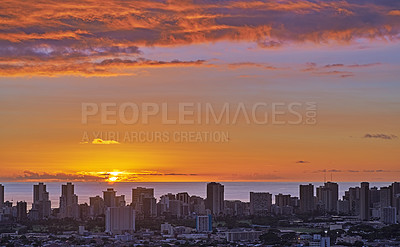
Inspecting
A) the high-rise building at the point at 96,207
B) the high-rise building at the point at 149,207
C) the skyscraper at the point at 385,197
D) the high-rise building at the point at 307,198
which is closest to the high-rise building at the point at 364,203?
the skyscraper at the point at 385,197

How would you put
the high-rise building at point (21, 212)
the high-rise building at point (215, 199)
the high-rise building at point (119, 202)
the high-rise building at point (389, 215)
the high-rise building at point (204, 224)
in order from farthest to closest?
the high-rise building at point (215, 199) < the high-rise building at point (119, 202) < the high-rise building at point (21, 212) < the high-rise building at point (389, 215) < the high-rise building at point (204, 224)

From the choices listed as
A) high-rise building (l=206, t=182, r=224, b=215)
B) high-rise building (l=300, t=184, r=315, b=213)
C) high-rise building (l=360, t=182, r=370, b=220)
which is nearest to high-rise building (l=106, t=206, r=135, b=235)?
high-rise building (l=206, t=182, r=224, b=215)

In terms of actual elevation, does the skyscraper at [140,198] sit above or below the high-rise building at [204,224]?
above

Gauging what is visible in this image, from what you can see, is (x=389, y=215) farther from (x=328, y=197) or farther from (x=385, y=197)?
(x=328, y=197)

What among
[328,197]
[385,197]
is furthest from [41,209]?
[385,197]

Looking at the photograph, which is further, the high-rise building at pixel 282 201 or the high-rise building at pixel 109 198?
the high-rise building at pixel 282 201

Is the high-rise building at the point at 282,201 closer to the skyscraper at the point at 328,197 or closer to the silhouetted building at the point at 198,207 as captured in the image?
the skyscraper at the point at 328,197

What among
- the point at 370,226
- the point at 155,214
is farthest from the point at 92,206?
the point at 370,226
